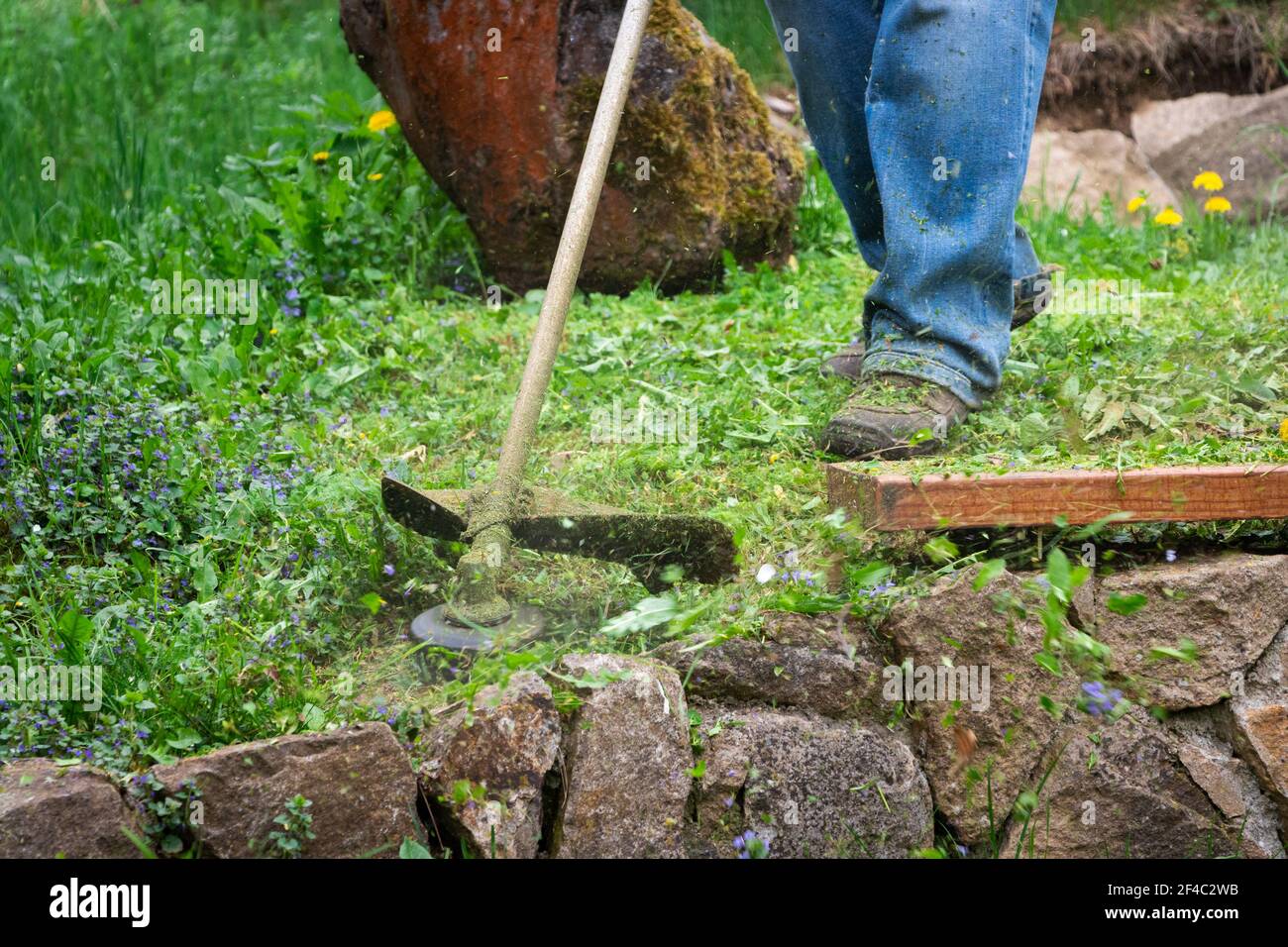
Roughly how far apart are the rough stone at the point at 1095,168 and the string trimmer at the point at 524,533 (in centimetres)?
441

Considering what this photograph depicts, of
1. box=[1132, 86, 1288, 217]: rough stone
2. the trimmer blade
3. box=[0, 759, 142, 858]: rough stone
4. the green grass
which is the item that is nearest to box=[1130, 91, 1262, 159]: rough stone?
box=[1132, 86, 1288, 217]: rough stone

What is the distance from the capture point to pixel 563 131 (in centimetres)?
360

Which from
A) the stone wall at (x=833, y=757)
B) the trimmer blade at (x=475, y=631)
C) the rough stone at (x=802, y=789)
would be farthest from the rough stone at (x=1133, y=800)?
the trimmer blade at (x=475, y=631)

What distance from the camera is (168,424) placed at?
2.55 m

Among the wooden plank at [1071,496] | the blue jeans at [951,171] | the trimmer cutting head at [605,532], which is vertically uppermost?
the blue jeans at [951,171]

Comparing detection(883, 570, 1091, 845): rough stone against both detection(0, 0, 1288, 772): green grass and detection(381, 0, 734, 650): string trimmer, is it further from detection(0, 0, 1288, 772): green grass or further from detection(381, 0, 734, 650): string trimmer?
detection(381, 0, 734, 650): string trimmer

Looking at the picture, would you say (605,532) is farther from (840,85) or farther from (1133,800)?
(840,85)

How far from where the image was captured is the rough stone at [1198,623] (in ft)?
6.77

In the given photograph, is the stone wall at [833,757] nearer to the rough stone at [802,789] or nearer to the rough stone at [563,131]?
the rough stone at [802,789]

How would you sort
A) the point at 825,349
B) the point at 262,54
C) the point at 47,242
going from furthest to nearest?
the point at 262,54 < the point at 47,242 < the point at 825,349

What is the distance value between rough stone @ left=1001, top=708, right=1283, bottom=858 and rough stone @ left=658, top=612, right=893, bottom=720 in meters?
0.34
